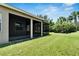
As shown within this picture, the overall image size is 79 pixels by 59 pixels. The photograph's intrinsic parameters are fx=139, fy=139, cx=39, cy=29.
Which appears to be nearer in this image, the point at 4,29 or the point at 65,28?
the point at 4,29

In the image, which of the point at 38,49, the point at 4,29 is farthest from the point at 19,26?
the point at 38,49

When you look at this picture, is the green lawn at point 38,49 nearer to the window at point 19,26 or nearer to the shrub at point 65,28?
the window at point 19,26

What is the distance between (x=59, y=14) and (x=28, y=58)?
4397cm

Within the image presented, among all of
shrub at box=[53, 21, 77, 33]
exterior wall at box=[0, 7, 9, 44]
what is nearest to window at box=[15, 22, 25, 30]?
exterior wall at box=[0, 7, 9, 44]

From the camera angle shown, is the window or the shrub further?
the shrub

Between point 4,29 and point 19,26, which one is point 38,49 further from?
point 19,26

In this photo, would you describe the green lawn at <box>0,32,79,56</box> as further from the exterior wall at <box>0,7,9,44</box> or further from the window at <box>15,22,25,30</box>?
the window at <box>15,22,25,30</box>

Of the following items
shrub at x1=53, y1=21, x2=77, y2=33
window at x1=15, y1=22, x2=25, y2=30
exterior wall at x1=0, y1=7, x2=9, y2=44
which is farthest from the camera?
shrub at x1=53, y1=21, x2=77, y2=33

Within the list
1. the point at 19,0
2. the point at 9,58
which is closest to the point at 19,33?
the point at 19,0

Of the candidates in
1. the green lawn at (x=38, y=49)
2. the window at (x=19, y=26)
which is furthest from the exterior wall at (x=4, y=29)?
the window at (x=19, y=26)

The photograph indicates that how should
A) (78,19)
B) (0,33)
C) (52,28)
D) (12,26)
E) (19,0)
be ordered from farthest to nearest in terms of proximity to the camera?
(78,19) → (52,28) → (12,26) → (19,0) → (0,33)

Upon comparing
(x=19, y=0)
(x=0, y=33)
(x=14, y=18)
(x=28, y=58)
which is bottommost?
(x=28, y=58)

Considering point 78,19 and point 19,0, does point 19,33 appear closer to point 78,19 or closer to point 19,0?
point 19,0

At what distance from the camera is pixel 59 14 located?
48.9 metres
